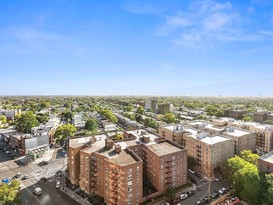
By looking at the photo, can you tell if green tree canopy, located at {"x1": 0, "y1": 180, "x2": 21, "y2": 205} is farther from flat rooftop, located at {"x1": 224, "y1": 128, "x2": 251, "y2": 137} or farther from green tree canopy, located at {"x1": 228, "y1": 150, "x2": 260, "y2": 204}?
flat rooftop, located at {"x1": 224, "y1": 128, "x2": 251, "y2": 137}

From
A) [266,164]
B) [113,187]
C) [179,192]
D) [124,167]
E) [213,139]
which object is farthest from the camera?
[213,139]

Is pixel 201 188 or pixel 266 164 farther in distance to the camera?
pixel 201 188

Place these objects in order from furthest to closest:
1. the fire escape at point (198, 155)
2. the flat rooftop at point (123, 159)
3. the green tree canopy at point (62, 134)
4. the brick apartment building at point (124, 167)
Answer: the green tree canopy at point (62, 134), the fire escape at point (198, 155), the flat rooftop at point (123, 159), the brick apartment building at point (124, 167)

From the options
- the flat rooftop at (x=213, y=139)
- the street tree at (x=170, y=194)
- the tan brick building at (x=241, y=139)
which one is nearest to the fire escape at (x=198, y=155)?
the flat rooftop at (x=213, y=139)

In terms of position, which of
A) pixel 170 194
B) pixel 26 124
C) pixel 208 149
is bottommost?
pixel 170 194

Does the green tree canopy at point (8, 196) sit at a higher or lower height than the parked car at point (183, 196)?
higher

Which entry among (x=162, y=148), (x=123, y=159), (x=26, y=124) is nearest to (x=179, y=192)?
(x=162, y=148)

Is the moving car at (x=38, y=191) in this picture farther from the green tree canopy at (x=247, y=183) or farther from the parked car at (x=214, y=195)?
the green tree canopy at (x=247, y=183)

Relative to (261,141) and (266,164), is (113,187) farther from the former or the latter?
(261,141)

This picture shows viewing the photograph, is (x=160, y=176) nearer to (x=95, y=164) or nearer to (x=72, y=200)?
(x=95, y=164)
